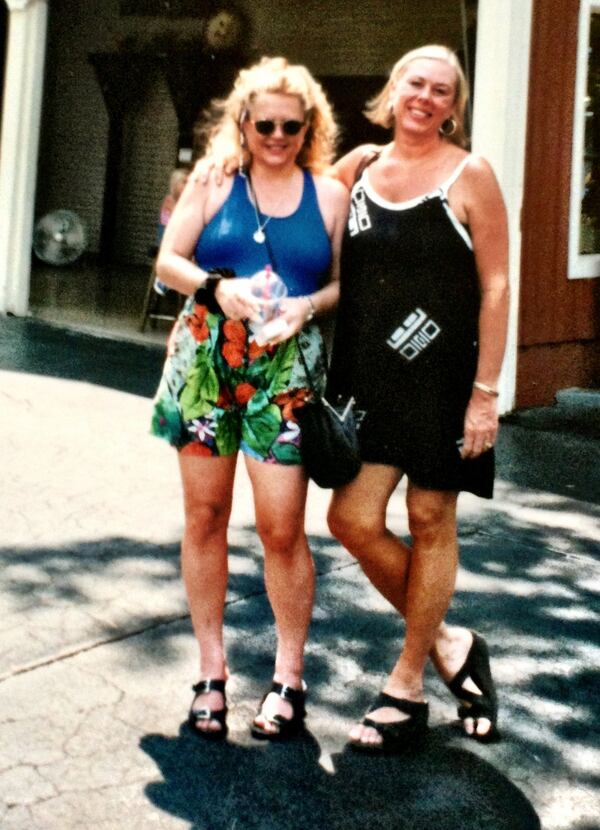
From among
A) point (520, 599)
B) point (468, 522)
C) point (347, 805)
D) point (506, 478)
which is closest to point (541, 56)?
point (506, 478)

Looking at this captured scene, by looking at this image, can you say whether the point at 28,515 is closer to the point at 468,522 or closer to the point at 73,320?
the point at 468,522

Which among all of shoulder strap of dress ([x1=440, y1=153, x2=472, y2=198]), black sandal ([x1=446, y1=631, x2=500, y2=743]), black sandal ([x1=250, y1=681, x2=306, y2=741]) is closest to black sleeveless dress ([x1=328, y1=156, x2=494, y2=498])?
shoulder strap of dress ([x1=440, y1=153, x2=472, y2=198])

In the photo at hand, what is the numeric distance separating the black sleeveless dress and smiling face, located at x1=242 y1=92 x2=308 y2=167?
22 centimetres

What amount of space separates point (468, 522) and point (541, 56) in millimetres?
3907

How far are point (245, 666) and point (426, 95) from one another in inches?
74.1

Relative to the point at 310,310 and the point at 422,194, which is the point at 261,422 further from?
the point at 422,194

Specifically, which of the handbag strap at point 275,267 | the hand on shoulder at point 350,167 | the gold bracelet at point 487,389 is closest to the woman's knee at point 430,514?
the gold bracelet at point 487,389

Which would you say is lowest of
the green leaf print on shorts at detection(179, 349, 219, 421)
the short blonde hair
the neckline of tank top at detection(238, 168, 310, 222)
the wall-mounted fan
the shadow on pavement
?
the shadow on pavement

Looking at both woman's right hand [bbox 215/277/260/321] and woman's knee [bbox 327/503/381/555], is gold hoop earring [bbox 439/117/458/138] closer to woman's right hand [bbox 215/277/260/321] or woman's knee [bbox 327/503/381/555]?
woman's right hand [bbox 215/277/260/321]

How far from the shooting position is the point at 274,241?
315 centimetres

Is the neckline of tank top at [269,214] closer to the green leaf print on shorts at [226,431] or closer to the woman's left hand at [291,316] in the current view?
the woman's left hand at [291,316]

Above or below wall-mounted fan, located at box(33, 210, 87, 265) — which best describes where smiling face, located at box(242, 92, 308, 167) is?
below

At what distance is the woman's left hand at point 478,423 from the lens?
316 centimetres

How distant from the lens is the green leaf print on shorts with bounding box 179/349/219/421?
3191 millimetres
